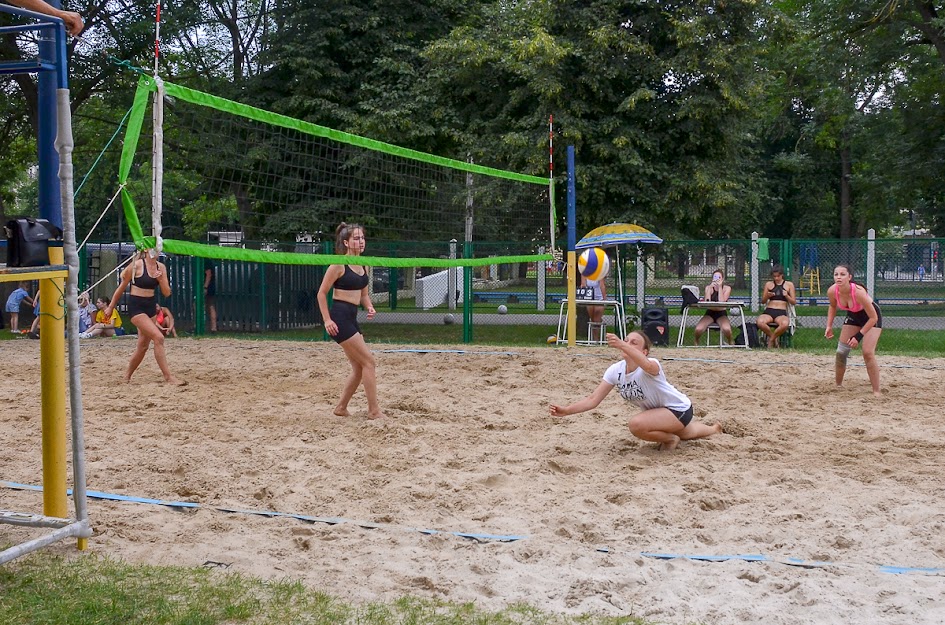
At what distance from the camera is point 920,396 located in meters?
8.09

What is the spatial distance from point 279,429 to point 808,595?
429 centimetres

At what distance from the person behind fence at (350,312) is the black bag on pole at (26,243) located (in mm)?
3147

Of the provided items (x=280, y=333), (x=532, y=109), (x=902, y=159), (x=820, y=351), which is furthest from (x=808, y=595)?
(x=902, y=159)

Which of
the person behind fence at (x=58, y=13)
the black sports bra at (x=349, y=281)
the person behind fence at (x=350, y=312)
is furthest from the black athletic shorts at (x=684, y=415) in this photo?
the person behind fence at (x=58, y=13)

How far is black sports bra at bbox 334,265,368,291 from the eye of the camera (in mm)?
6996

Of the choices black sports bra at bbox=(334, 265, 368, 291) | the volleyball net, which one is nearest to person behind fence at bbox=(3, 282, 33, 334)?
the volleyball net

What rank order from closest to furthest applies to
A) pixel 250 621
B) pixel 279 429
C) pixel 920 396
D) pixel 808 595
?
pixel 250 621 → pixel 808 595 → pixel 279 429 → pixel 920 396

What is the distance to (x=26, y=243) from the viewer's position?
11.8ft

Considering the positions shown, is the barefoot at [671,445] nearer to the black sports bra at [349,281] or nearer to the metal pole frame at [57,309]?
the black sports bra at [349,281]

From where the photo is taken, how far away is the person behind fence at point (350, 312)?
6895mm

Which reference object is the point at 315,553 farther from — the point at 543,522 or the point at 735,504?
the point at 735,504

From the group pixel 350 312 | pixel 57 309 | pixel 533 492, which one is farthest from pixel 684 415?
pixel 57 309

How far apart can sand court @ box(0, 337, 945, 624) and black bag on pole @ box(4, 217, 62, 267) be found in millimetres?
1320

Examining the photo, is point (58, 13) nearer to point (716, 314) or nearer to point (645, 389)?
point (645, 389)
